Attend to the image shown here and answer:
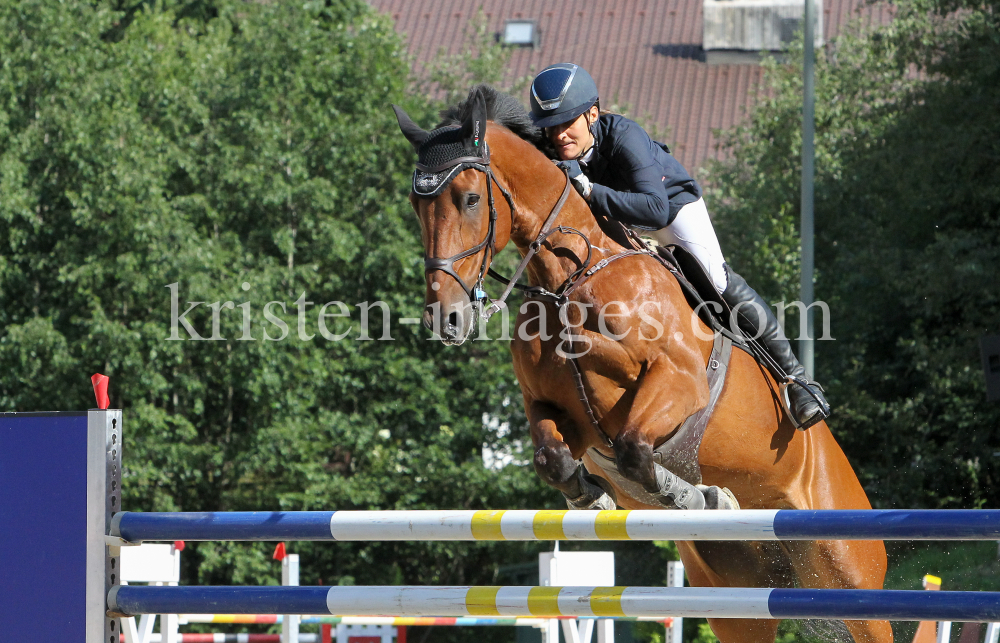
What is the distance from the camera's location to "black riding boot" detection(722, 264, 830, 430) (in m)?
4.39

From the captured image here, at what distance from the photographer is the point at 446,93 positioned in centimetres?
1579

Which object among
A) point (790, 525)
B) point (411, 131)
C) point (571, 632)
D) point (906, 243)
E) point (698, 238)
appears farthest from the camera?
point (906, 243)

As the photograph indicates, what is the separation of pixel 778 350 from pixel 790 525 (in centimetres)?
197

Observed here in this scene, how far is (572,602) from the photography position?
2.77 m

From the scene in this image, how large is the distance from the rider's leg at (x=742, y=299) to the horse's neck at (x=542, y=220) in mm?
538

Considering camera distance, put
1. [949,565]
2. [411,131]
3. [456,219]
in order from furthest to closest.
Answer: [949,565] → [411,131] → [456,219]

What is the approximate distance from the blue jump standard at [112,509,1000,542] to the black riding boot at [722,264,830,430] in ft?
5.93

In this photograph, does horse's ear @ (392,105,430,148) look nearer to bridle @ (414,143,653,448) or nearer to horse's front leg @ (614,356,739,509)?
bridle @ (414,143,653,448)

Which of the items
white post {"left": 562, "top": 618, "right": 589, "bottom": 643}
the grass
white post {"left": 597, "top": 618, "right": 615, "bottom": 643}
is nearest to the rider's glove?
white post {"left": 597, "top": 618, "right": 615, "bottom": 643}

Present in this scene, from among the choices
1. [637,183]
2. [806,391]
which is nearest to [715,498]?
[806,391]

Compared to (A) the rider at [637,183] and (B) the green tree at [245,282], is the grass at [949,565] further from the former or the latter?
(A) the rider at [637,183]

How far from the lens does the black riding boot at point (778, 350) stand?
4.39 meters

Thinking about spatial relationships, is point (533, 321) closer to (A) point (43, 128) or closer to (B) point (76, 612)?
(B) point (76, 612)

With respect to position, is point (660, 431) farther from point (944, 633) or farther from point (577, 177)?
point (944, 633)
